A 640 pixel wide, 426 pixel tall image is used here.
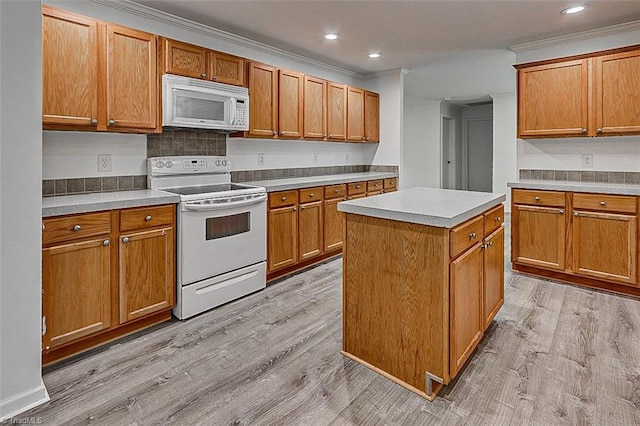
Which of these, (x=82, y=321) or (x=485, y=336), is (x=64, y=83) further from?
(x=485, y=336)

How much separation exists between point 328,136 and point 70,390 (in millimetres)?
3505

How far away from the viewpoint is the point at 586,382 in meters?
2.02

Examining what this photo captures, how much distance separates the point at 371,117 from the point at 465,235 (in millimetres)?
3627

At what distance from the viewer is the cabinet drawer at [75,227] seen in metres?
2.12

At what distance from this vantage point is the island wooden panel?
1.84 m

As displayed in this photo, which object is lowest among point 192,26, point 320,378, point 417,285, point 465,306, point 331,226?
Result: point 320,378

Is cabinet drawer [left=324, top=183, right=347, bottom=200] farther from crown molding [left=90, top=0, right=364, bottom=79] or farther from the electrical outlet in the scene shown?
the electrical outlet

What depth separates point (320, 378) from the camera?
2.07 m

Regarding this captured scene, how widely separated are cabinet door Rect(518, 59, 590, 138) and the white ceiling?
0.34m

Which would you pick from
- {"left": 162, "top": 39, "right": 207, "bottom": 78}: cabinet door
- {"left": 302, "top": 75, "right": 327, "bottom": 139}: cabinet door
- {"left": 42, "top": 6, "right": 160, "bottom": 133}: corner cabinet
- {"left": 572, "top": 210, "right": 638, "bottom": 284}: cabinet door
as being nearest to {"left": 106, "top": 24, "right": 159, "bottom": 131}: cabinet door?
{"left": 42, "top": 6, "right": 160, "bottom": 133}: corner cabinet

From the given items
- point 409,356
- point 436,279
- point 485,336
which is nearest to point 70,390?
point 409,356

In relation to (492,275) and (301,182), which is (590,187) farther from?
(301,182)

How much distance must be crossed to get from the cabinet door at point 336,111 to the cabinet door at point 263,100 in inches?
35.4

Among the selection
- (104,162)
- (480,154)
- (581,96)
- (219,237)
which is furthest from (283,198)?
(480,154)
